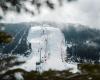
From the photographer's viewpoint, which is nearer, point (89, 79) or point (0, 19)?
point (0, 19)

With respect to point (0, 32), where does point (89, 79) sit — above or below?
below

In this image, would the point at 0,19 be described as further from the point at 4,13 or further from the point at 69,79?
the point at 69,79

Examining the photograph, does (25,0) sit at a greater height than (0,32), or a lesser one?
greater

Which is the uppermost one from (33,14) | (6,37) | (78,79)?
(33,14)

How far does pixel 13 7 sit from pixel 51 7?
1.60 meters

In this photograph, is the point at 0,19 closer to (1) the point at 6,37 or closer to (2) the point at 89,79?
(1) the point at 6,37

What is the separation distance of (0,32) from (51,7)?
2.35 m

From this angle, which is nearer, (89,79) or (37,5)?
(37,5)

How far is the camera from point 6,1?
15.3 m

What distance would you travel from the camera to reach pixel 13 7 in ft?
49.5

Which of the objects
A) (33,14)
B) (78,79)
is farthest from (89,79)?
(33,14)

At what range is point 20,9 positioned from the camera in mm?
15266

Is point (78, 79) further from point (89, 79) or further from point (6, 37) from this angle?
point (6, 37)

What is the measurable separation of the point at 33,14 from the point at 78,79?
15054 cm
